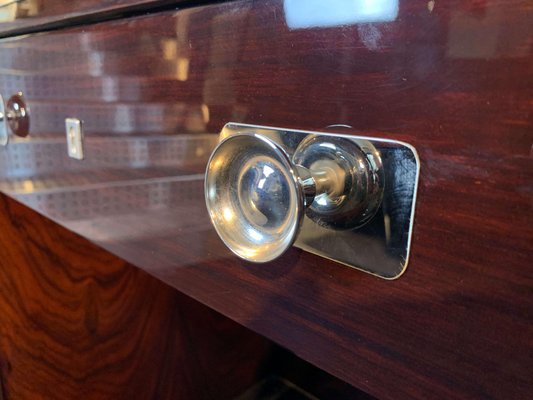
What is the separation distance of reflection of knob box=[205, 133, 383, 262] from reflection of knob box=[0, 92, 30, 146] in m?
0.43

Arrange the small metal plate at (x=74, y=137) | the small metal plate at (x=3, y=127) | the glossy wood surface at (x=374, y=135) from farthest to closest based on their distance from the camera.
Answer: the small metal plate at (x=3, y=127) < the small metal plate at (x=74, y=137) < the glossy wood surface at (x=374, y=135)

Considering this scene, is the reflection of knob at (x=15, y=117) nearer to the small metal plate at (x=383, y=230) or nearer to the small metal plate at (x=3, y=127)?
the small metal plate at (x=3, y=127)

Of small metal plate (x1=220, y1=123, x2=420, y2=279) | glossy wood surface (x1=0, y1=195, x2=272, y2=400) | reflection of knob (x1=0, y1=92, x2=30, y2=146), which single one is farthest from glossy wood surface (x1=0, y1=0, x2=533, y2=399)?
glossy wood surface (x1=0, y1=195, x2=272, y2=400)

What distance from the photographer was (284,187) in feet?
0.90

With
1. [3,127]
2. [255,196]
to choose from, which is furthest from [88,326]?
[255,196]

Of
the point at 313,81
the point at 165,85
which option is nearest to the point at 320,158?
the point at 313,81

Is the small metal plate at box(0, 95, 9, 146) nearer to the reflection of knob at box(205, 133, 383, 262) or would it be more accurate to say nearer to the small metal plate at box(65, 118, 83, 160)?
the small metal plate at box(65, 118, 83, 160)

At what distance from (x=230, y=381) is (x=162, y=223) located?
799mm

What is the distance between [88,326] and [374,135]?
31.9 inches

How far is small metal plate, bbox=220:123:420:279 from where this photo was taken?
0.27m

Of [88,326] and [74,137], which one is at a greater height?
[74,137]

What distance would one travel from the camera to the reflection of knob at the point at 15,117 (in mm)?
619

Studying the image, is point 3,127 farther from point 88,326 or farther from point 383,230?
point 383,230

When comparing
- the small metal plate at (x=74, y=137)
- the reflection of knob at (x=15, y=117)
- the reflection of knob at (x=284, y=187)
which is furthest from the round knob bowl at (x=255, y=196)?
the reflection of knob at (x=15, y=117)
